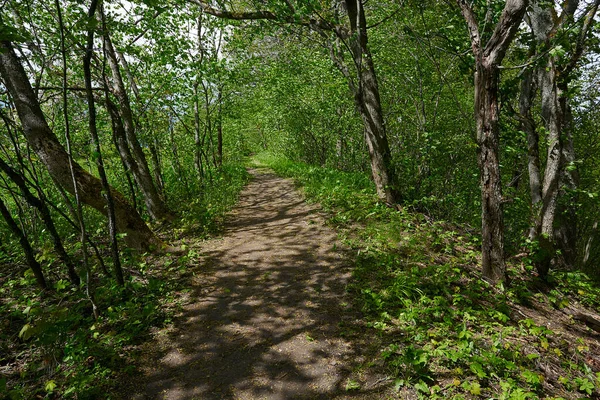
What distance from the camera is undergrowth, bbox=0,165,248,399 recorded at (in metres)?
3.12

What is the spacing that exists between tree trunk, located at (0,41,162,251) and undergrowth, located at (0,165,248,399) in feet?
3.89

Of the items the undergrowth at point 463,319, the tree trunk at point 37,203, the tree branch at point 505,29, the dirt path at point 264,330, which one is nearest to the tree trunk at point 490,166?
the tree branch at point 505,29

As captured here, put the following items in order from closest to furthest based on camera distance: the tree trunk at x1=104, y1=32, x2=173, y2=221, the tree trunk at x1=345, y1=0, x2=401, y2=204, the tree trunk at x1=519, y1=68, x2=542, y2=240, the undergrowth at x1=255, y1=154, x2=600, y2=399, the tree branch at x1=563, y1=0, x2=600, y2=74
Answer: the undergrowth at x1=255, y1=154, x2=600, y2=399, the tree branch at x1=563, y1=0, x2=600, y2=74, the tree trunk at x1=519, y1=68, x2=542, y2=240, the tree trunk at x1=345, y1=0, x2=401, y2=204, the tree trunk at x1=104, y1=32, x2=173, y2=221

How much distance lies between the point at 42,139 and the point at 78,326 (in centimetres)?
298

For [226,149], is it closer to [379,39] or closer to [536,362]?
[379,39]

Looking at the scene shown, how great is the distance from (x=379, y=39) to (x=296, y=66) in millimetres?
3993

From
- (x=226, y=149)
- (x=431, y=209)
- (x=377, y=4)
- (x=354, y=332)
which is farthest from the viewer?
(x=226, y=149)

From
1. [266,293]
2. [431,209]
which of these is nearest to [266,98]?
[431,209]

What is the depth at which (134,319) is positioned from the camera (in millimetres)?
4148

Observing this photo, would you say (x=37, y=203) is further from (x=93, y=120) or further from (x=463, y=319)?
(x=463, y=319)

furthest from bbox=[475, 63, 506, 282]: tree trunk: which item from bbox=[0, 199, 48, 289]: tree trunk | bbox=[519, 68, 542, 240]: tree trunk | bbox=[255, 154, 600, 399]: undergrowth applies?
bbox=[0, 199, 48, 289]: tree trunk

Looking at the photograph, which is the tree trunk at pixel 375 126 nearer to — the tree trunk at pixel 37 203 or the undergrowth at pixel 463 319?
the undergrowth at pixel 463 319

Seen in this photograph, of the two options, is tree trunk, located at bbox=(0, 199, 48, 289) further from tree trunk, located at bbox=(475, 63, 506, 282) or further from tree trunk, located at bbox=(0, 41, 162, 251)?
tree trunk, located at bbox=(475, 63, 506, 282)

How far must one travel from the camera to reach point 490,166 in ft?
13.0
